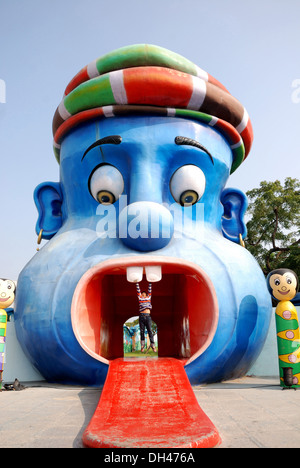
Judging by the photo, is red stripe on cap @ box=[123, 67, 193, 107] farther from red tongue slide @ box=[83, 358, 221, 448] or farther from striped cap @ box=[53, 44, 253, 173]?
red tongue slide @ box=[83, 358, 221, 448]

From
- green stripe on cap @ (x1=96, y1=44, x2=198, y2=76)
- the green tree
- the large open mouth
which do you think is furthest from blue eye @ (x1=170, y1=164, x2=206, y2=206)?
the green tree

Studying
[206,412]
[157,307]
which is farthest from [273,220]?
[206,412]

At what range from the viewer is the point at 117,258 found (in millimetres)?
5184

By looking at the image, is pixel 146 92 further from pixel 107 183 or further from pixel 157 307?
pixel 157 307

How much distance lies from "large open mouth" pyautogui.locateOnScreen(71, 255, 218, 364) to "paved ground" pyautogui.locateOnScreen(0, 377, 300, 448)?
0.68 metres

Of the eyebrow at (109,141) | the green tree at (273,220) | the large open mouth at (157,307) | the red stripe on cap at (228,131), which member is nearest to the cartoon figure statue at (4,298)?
the large open mouth at (157,307)

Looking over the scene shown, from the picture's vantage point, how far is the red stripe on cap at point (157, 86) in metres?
5.63

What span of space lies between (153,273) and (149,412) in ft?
7.06

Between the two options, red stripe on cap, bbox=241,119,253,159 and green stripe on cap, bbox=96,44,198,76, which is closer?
green stripe on cap, bbox=96,44,198,76

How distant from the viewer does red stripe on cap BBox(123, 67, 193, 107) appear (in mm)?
5629

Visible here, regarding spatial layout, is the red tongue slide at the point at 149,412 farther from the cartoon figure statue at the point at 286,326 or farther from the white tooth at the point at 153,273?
the cartoon figure statue at the point at 286,326

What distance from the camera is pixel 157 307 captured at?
9.55 metres
